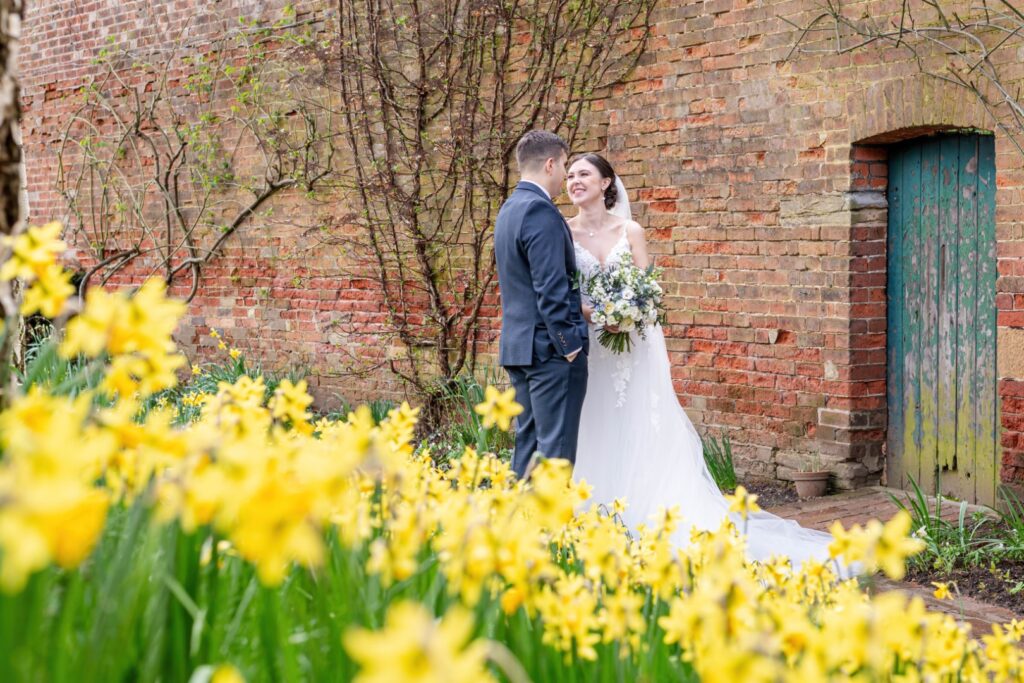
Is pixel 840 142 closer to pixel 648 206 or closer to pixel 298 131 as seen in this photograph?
pixel 648 206

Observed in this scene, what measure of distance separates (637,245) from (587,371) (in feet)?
2.47

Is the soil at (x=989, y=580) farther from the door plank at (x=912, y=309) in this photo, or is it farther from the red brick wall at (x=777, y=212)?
the door plank at (x=912, y=309)

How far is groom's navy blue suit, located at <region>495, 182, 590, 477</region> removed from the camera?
534 centimetres

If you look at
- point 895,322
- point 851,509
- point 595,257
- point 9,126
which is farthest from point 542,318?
point 9,126

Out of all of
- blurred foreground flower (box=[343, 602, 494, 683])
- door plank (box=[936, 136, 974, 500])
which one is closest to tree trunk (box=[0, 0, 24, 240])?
blurred foreground flower (box=[343, 602, 494, 683])

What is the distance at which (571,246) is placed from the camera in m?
5.58

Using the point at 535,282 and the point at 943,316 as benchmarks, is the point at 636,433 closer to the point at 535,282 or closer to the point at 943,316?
the point at 535,282

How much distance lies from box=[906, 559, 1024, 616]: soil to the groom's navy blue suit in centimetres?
164

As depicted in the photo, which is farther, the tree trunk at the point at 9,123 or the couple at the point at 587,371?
the couple at the point at 587,371

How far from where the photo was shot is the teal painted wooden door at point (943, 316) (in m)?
6.20

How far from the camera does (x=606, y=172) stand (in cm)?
617

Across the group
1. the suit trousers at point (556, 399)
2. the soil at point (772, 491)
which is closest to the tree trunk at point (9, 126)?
the suit trousers at point (556, 399)

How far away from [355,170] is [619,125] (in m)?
2.67

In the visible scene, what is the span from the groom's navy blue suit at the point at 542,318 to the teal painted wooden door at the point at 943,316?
2147 mm
